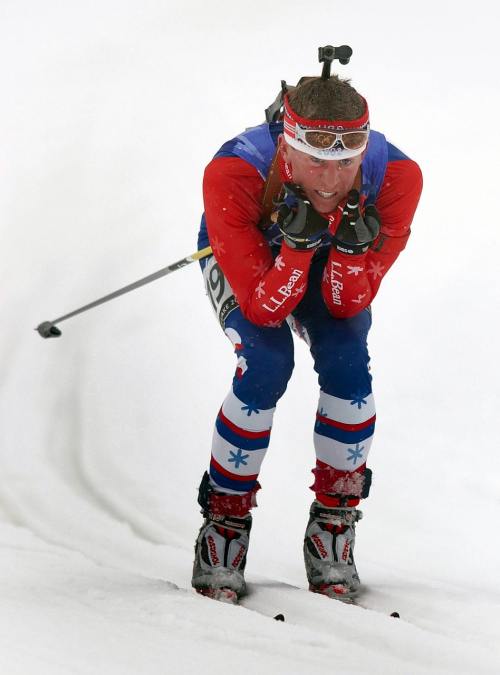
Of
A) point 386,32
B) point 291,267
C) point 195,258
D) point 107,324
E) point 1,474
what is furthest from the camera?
point 386,32

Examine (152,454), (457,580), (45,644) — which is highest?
(152,454)

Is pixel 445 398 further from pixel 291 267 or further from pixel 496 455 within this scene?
pixel 291 267

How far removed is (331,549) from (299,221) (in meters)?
0.97

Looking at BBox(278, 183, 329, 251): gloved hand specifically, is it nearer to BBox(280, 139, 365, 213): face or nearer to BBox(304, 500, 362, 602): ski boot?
BBox(280, 139, 365, 213): face

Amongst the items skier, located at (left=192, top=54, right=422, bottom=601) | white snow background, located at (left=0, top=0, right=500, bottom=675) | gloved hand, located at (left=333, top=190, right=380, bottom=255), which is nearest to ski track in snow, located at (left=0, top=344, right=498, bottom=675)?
white snow background, located at (left=0, top=0, right=500, bottom=675)

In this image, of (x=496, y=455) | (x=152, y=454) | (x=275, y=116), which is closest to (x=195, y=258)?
(x=275, y=116)

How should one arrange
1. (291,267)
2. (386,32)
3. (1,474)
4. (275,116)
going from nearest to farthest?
(291,267) < (275,116) < (1,474) < (386,32)

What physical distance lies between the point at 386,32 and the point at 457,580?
18.1 feet

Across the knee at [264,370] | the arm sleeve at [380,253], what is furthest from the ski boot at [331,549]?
the arm sleeve at [380,253]

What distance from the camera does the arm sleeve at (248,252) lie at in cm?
278

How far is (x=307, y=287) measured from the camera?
3072 mm

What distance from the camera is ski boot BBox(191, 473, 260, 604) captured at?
2904 mm

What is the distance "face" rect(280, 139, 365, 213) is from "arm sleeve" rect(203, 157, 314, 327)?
0.14 m

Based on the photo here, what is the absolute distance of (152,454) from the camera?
14.2 feet
